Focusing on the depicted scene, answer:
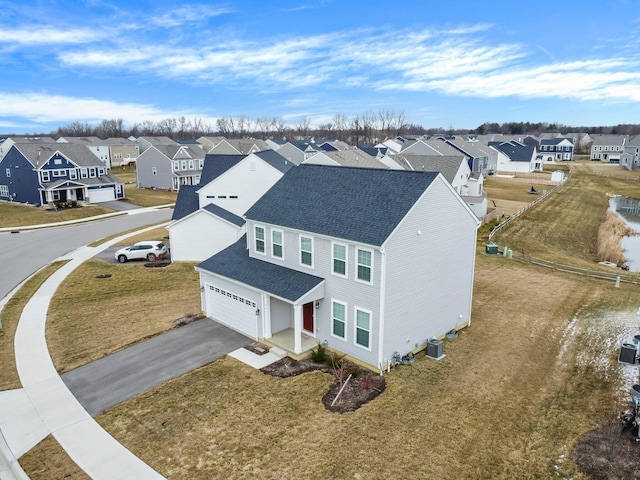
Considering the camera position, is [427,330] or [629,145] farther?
[629,145]

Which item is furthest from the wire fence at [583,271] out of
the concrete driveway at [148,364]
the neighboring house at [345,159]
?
the neighboring house at [345,159]

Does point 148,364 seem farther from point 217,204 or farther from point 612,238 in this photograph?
point 612,238

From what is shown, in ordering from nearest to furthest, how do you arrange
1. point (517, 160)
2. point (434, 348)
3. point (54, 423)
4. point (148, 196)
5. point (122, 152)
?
point (54, 423)
point (434, 348)
point (148, 196)
point (517, 160)
point (122, 152)

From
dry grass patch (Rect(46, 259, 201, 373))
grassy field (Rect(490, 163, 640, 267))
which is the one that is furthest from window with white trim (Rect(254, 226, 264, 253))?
grassy field (Rect(490, 163, 640, 267))

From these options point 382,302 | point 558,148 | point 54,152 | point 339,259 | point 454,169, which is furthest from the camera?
point 558,148

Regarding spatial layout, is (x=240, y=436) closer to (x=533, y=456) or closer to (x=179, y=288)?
(x=533, y=456)

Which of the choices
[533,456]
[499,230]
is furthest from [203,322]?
[499,230]

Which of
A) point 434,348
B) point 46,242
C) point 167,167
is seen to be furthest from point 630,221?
point 167,167
